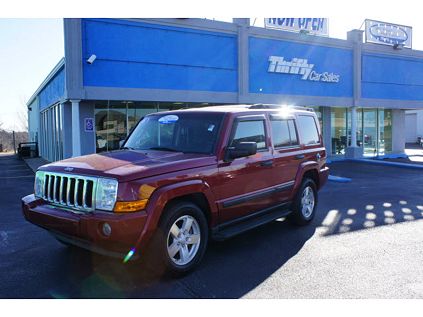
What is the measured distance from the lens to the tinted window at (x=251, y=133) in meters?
5.29

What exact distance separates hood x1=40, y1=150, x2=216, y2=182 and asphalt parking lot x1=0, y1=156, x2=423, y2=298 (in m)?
1.18

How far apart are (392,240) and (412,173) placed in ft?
33.4

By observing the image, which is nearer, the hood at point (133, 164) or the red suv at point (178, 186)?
the red suv at point (178, 186)

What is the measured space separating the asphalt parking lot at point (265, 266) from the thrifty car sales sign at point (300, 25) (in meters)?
12.2

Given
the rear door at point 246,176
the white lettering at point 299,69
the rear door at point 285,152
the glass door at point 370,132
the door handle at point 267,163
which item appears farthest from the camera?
the glass door at point 370,132

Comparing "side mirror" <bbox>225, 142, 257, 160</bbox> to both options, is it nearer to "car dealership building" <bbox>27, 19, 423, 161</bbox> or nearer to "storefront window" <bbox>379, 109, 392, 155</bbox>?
"car dealership building" <bbox>27, 19, 423, 161</bbox>

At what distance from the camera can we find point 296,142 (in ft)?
21.6

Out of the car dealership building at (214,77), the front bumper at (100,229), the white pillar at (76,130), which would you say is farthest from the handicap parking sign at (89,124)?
the front bumper at (100,229)

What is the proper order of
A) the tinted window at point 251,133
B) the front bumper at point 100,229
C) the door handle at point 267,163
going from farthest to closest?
1. the door handle at point 267,163
2. the tinted window at point 251,133
3. the front bumper at point 100,229

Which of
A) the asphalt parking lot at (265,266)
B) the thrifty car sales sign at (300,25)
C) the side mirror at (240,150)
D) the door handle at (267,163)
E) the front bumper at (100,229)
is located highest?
the thrifty car sales sign at (300,25)

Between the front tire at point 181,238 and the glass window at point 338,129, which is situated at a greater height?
the glass window at point 338,129

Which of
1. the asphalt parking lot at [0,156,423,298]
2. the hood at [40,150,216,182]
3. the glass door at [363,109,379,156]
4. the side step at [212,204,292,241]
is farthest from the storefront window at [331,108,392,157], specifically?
the hood at [40,150,216,182]

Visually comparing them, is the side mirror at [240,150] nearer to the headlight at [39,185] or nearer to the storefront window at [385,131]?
the headlight at [39,185]

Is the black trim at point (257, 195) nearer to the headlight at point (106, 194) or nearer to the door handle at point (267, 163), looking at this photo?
the door handle at point (267, 163)
